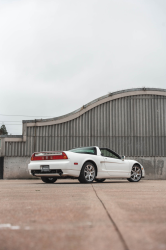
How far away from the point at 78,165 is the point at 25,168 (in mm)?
10065

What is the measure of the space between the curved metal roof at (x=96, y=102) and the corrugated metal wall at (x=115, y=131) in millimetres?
225

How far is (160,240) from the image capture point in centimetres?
301

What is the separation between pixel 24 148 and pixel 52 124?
7.30 ft

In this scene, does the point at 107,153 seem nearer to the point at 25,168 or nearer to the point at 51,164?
the point at 51,164

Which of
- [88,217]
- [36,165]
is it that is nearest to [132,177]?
[36,165]

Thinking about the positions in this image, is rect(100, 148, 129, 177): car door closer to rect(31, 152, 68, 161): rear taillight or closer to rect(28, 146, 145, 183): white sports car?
rect(28, 146, 145, 183): white sports car

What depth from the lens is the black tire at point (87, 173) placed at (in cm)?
1116

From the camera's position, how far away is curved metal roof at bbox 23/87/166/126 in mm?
21344

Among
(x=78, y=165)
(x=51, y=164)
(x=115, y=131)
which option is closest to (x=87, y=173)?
(x=78, y=165)

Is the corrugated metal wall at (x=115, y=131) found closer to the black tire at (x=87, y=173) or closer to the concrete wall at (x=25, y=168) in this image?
the concrete wall at (x=25, y=168)

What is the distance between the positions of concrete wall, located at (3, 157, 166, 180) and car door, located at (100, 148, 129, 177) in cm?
794

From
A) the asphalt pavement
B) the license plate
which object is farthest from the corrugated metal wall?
the asphalt pavement

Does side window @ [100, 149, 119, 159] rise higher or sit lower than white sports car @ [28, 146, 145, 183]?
higher

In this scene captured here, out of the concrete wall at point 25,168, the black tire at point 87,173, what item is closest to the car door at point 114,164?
the black tire at point 87,173
